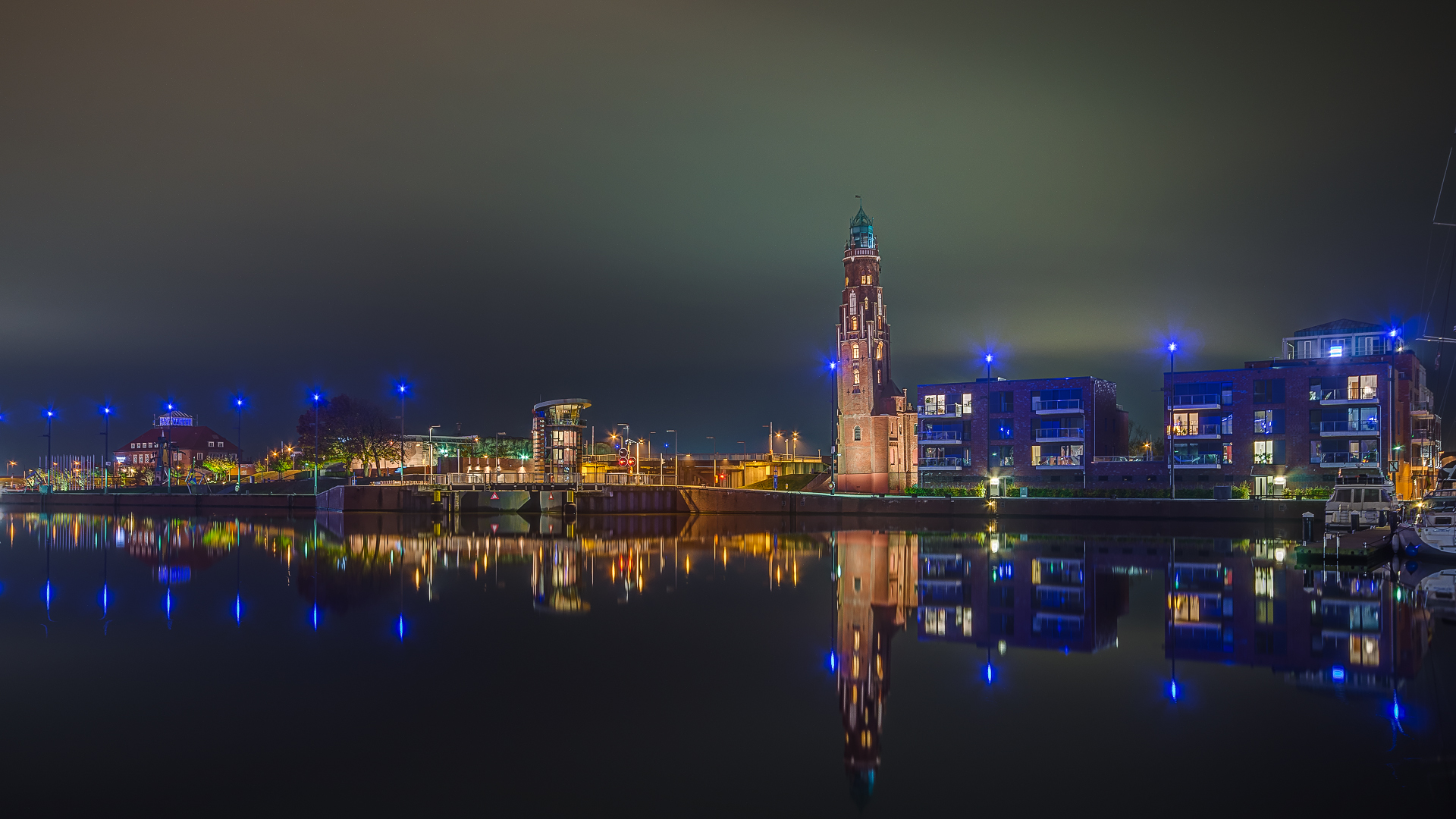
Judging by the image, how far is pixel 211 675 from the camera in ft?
56.0

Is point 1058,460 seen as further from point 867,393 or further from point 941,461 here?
point 867,393

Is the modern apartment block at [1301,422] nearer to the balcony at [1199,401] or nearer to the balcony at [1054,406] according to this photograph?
the balcony at [1199,401]

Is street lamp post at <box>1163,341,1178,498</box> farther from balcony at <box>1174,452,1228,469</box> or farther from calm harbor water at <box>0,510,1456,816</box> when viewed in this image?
calm harbor water at <box>0,510,1456,816</box>

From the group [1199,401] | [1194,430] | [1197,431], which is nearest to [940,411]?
[1194,430]

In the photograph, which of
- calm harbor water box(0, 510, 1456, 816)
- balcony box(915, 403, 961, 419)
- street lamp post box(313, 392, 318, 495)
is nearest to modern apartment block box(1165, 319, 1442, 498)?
balcony box(915, 403, 961, 419)

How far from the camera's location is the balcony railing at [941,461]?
8581 cm

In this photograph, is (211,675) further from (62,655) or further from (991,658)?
(991,658)

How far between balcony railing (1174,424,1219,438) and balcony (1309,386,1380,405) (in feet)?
22.8

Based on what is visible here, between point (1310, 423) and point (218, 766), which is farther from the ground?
point (1310, 423)

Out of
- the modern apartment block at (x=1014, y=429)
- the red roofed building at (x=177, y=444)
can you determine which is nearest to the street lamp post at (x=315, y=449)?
the modern apartment block at (x=1014, y=429)

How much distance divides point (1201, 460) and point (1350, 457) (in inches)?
380

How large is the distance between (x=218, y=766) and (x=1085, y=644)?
1556cm

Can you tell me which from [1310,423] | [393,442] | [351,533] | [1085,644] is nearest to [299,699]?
[1085,644]

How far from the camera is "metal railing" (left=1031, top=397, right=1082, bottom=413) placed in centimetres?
8062
